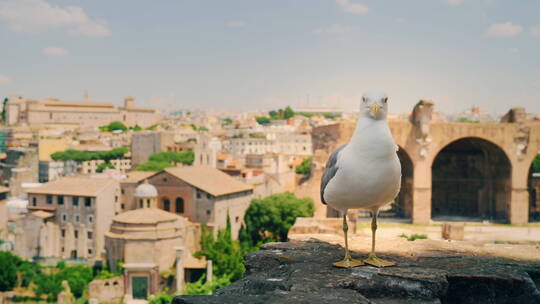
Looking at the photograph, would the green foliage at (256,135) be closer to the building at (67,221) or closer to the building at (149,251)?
the building at (67,221)

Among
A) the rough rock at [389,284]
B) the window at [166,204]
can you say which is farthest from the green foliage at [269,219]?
the rough rock at [389,284]

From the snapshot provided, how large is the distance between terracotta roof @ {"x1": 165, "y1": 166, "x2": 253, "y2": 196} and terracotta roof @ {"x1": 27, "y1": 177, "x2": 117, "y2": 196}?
4595 millimetres

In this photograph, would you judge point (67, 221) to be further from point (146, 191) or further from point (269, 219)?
point (269, 219)

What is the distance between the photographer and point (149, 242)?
3059cm

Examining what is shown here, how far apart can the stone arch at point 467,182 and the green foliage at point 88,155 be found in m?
52.9

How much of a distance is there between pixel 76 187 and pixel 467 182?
24544mm

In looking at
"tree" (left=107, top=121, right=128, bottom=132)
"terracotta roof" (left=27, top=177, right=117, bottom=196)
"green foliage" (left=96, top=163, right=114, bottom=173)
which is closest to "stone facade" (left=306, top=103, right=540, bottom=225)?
"terracotta roof" (left=27, top=177, right=117, bottom=196)

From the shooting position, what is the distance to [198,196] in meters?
35.8

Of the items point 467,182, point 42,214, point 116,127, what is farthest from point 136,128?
point 467,182

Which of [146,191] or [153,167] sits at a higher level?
[153,167]

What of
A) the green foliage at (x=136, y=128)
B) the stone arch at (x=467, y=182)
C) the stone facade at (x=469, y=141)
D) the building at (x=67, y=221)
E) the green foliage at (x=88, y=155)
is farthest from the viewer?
the green foliage at (x=136, y=128)

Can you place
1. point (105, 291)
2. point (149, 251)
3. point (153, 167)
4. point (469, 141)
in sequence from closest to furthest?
point (469, 141), point (105, 291), point (149, 251), point (153, 167)

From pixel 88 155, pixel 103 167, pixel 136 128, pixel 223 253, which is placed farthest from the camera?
pixel 136 128

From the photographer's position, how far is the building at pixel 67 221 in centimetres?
3638
